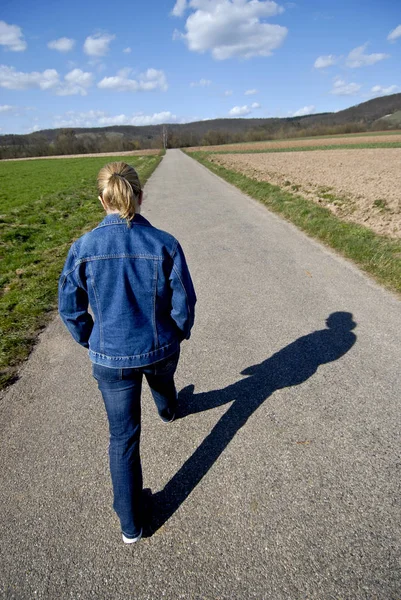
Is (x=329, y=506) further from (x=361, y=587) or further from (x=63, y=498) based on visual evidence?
(x=63, y=498)

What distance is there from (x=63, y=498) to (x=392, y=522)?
2.02m

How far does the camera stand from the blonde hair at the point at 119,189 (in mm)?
1847

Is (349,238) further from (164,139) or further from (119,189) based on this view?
(164,139)

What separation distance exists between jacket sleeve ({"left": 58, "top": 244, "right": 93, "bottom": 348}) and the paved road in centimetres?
111

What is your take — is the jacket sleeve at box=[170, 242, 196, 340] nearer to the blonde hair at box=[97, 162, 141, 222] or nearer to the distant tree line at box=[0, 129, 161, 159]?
the blonde hair at box=[97, 162, 141, 222]

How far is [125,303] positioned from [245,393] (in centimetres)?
180

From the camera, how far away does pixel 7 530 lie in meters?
2.14

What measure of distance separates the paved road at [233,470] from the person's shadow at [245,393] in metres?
0.01

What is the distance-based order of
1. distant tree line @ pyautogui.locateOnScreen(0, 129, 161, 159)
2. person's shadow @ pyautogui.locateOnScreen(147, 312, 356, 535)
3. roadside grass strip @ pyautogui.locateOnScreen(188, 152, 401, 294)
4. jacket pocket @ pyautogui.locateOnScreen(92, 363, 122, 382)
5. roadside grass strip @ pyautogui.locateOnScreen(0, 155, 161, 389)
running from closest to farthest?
jacket pocket @ pyautogui.locateOnScreen(92, 363, 122, 382) → person's shadow @ pyautogui.locateOnScreen(147, 312, 356, 535) → roadside grass strip @ pyautogui.locateOnScreen(0, 155, 161, 389) → roadside grass strip @ pyautogui.locateOnScreen(188, 152, 401, 294) → distant tree line @ pyautogui.locateOnScreen(0, 129, 161, 159)

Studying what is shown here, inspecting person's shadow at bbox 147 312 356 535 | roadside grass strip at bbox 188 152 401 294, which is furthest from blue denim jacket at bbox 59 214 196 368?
roadside grass strip at bbox 188 152 401 294

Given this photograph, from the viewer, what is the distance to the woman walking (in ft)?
6.08

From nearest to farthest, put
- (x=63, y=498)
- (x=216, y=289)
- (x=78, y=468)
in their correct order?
(x=63, y=498)
(x=78, y=468)
(x=216, y=289)

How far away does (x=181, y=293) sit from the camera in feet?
6.63

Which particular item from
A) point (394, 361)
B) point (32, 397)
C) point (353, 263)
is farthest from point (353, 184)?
point (32, 397)
